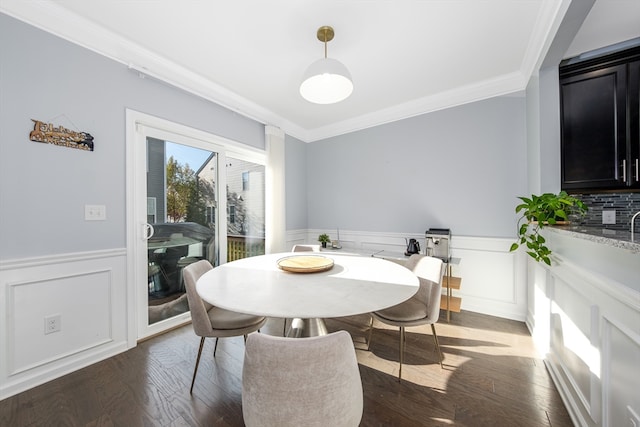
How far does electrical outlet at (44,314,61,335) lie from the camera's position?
67.8 inches

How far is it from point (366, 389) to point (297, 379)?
109 cm

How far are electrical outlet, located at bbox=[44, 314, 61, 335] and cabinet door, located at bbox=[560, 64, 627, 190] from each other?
421 centimetres

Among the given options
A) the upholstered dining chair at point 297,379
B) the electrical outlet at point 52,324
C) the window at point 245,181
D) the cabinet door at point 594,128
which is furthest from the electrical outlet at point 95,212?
the cabinet door at point 594,128

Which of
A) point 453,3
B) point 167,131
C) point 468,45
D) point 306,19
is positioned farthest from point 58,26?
point 468,45

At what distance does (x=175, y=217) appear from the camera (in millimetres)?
2539

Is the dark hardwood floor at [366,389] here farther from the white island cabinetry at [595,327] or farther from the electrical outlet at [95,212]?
the electrical outlet at [95,212]

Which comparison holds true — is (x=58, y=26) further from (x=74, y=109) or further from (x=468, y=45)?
(x=468, y=45)

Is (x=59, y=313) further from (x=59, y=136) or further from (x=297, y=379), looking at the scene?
(x=297, y=379)

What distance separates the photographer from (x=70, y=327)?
1.82 meters

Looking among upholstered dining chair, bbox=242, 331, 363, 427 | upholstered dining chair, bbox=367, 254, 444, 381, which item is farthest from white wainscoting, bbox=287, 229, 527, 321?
upholstered dining chair, bbox=242, 331, 363, 427

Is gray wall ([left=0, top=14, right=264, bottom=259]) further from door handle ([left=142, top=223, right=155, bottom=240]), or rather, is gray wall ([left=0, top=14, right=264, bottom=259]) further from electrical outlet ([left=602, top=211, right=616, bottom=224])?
electrical outlet ([left=602, top=211, right=616, bottom=224])

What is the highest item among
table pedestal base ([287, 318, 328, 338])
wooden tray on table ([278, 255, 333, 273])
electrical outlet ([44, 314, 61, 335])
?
wooden tray on table ([278, 255, 333, 273])

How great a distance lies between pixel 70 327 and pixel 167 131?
1.85 meters

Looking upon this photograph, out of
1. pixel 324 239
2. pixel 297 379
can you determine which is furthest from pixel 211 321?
pixel 324 239
